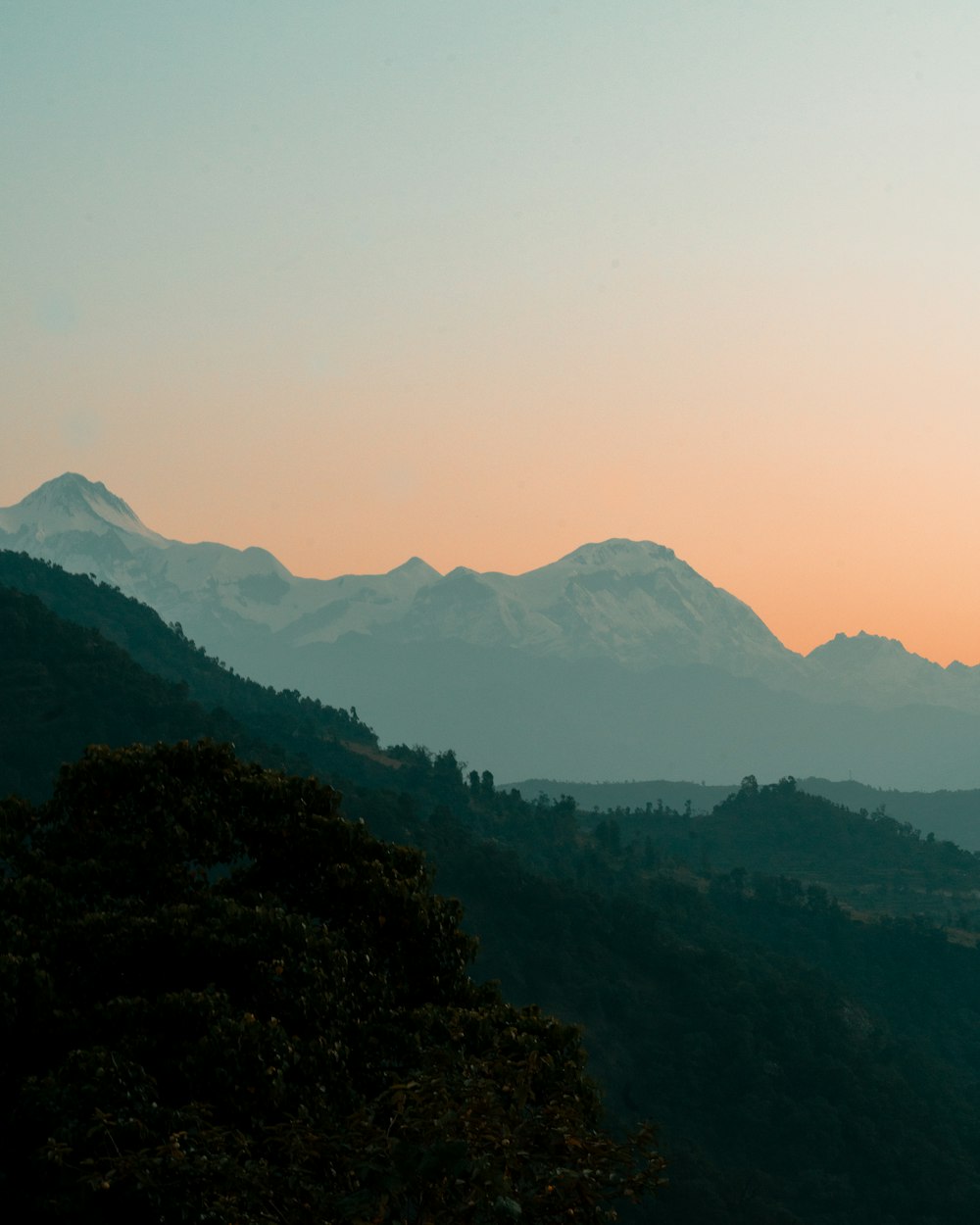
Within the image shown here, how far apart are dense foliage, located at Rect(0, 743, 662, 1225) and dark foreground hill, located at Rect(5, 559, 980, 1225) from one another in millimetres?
77550

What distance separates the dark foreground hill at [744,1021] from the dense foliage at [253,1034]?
3053 inches

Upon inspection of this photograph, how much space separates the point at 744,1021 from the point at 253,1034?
123 meters

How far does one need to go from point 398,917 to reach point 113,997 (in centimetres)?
639

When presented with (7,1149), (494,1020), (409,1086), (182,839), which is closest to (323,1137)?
(409,1086)

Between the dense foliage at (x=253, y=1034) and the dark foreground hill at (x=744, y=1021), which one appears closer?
the dense foliage at (x=253, y=1034)

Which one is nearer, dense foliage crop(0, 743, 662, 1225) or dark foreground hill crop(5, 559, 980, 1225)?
dense foliage crop(0, 743, 662, 1225)

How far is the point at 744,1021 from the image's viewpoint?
13812 centimetres

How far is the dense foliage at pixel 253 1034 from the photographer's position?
18156 millimetres

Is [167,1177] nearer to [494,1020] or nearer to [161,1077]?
[161,1077]

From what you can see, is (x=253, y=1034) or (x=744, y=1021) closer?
(x=253, y=1034)

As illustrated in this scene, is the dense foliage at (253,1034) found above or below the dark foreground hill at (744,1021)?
above

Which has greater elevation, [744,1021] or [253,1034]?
[253,1034]

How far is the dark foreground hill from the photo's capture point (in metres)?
119

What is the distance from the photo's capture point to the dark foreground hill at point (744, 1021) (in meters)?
119
